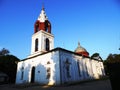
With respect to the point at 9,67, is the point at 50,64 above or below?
below

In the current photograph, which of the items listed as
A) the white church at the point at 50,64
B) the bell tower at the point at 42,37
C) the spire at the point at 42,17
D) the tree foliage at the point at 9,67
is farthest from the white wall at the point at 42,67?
the tree foliage at the point at 9,67

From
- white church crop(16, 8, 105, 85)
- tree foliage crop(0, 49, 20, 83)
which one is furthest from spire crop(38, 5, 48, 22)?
tree foliage crop(0, 49, 20, 83)

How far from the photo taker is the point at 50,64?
75.0 feet

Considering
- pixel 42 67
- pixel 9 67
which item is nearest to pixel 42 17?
pixel 42 67

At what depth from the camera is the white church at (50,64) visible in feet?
71.8

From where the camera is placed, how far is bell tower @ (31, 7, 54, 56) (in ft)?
95.9

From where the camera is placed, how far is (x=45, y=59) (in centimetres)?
2417

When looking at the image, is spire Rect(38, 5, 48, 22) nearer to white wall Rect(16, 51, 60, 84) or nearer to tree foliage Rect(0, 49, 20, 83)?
white wall Rect(16, 51, 60, 84)

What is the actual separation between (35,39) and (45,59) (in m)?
8.85

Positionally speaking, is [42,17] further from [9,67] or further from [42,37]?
[9,67]

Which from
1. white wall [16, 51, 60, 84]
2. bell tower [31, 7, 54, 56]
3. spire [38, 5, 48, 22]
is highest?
spire [38, 5, 48, 22]

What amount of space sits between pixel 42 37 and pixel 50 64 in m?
8.89

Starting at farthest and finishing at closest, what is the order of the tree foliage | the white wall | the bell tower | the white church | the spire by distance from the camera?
1. the tree foliage
2. the spire
3. the bell tower
4. the white church
5. the white wall

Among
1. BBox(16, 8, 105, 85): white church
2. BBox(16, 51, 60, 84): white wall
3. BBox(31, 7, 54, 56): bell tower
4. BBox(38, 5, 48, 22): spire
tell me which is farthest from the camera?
BBox(38, 5, 48, 22): spire
